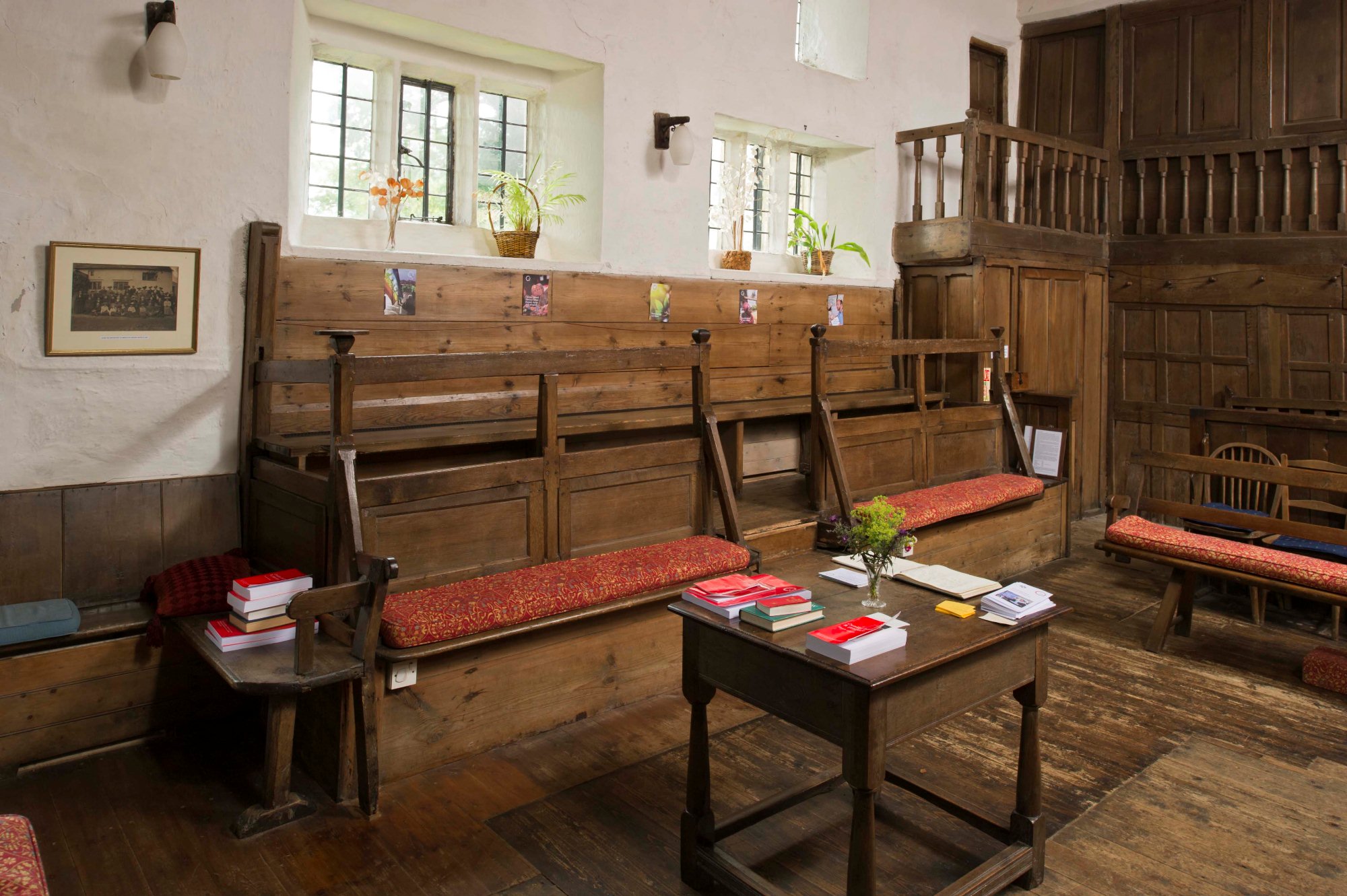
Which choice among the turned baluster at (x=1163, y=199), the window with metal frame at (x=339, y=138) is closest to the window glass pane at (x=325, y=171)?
the window with metal frame at (x=339, y=138)

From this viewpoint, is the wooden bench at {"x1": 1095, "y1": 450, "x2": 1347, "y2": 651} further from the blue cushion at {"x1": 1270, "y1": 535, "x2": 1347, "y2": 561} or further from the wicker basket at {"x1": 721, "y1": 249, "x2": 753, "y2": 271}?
the wicker basket at {"x1": 721, "y1": 249, "x2": 753, "y2": 271}

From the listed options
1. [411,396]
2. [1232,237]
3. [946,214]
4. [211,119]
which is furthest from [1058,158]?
[211,119]

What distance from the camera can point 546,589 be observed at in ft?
12.1

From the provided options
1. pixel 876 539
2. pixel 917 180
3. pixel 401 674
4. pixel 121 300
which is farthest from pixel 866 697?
pixel 917 180

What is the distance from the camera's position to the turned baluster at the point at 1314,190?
23.9 ft

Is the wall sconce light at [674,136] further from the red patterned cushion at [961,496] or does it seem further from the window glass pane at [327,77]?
the red patterned cushion at [961,496]

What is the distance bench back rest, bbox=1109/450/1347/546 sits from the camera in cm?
477

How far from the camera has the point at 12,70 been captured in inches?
143

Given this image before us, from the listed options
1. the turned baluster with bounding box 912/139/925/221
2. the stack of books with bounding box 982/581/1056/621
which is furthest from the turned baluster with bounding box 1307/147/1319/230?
the stack of books with bounding box 982/581/1056/621

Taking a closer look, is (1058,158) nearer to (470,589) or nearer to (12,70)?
(470,589)

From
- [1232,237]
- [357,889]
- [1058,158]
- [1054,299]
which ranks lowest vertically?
[357,889]

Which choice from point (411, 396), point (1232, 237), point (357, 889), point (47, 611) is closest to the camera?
point (357, 889)

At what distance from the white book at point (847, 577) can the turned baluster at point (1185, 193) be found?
6.18 metres

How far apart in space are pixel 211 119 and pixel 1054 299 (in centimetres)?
612
